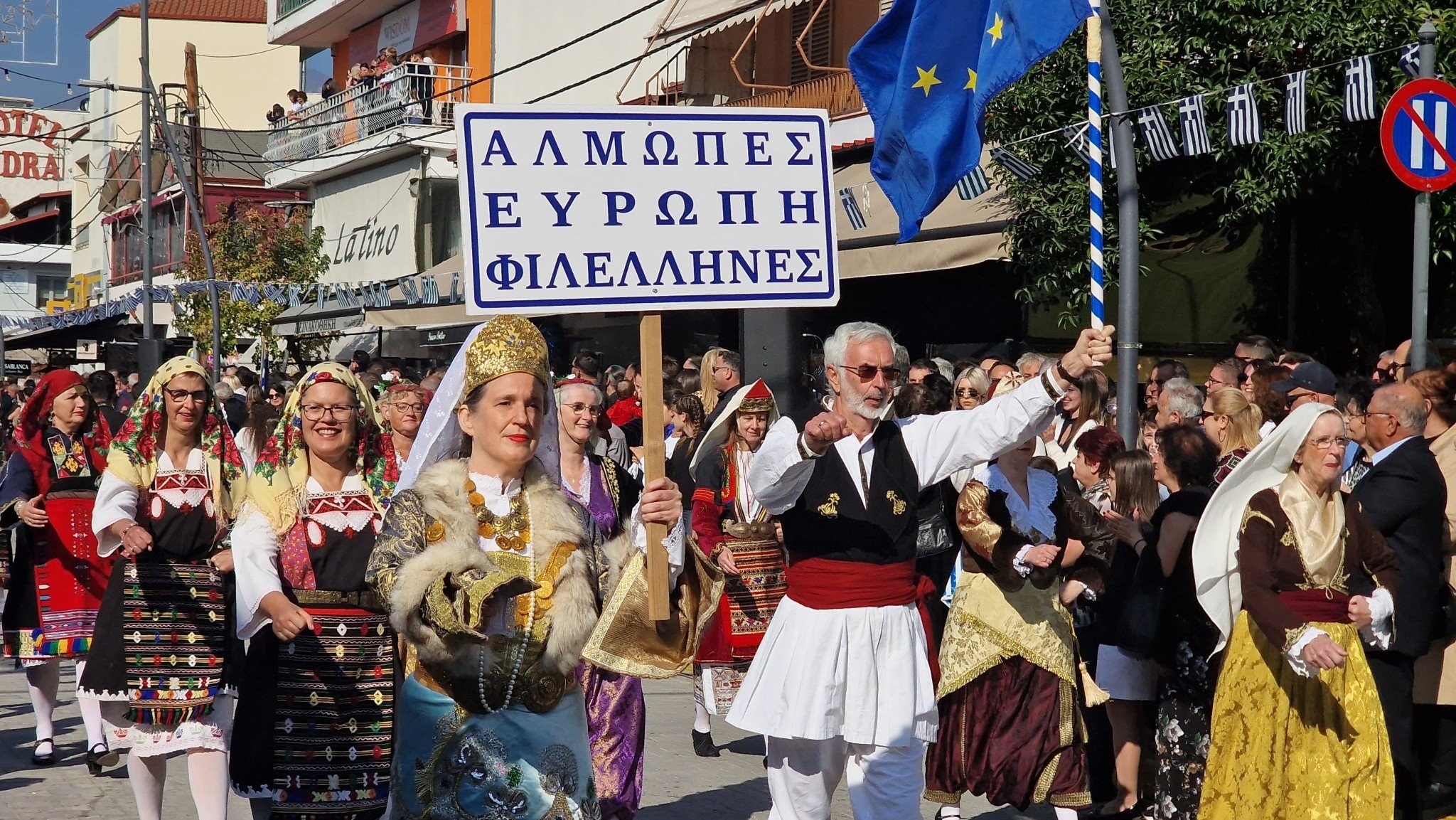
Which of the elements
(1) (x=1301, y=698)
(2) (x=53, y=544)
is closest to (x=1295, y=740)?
(1) (x=1301, y=698)

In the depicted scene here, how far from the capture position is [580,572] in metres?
4.37

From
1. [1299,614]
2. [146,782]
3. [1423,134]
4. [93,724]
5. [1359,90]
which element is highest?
[1359,90]

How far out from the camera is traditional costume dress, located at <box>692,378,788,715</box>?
25.6ft

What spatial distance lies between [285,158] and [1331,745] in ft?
110

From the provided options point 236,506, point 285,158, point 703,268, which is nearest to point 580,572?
point 703,268

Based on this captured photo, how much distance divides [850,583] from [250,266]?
95.4ft

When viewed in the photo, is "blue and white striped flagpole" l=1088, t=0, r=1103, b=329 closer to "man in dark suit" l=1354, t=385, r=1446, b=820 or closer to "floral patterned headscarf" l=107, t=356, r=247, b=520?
"man in dark suit" l=1354, t=385, r=1446, b=820

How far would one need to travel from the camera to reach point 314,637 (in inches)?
214

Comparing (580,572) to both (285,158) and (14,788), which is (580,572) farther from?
(285,158)

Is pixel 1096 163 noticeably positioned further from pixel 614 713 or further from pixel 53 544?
pixel 53 544

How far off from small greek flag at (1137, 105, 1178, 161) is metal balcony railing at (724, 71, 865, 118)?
6708 millimetres

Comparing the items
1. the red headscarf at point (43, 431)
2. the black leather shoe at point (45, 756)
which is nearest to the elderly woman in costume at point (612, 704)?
the red headscarf at point (43, 431)

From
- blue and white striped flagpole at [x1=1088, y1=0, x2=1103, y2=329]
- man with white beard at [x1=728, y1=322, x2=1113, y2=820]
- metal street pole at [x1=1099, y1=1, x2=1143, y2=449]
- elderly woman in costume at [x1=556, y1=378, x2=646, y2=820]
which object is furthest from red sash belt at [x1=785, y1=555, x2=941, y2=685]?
metal street pole at [x1=1099, y1=1, x2=1143, y2=449]

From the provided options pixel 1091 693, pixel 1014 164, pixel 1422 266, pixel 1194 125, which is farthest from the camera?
pixel 1014 164
